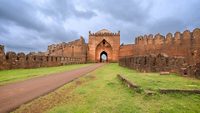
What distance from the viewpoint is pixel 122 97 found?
19.4 ft

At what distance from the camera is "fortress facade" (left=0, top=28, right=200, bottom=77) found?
510 inches

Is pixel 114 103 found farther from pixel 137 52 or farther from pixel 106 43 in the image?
pixel 106 43

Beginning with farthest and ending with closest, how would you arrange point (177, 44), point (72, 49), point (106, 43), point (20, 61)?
point (106, 43) → point (72, 49) → point (177, 44) → point (20, 61)

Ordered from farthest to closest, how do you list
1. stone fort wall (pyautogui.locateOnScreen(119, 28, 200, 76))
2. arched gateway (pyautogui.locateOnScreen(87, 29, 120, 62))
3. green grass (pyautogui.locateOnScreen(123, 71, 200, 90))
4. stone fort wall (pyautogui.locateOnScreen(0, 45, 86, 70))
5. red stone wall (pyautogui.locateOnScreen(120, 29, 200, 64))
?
arched gateway (pyautogui.locateOnScreen(87, 29, 120, 62)) → red stone wall (pyautogui.locateOnScreen(120, 29, 200, 64)) → stone fort wall (pyautogui.locateOnScreen(0, 45, 86, 70)) → stone fort wall (pyautogui.locateOnScreen(119, 28, 200, 76)) → green grass (pyautogui.locateOnScreen(123, 71, 200, 90))

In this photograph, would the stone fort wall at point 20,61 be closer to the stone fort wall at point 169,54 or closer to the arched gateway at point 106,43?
the stone fort wall at point 169,54

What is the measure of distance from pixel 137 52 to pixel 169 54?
425 inches

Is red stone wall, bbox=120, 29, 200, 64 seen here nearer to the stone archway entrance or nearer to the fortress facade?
the fortress facade

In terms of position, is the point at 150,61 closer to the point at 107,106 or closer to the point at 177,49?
the point at 107,106

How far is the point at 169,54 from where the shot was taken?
2498cm

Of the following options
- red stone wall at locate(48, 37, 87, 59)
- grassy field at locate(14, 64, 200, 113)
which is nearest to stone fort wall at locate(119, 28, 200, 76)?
grassy field at locate(14, 64, 200, 113)

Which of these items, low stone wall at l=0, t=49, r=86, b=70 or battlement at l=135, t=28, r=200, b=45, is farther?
battlement at l=135, t=28, r=200, b=45

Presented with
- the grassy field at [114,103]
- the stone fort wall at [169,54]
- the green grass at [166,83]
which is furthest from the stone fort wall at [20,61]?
the grassy field at [114,103]

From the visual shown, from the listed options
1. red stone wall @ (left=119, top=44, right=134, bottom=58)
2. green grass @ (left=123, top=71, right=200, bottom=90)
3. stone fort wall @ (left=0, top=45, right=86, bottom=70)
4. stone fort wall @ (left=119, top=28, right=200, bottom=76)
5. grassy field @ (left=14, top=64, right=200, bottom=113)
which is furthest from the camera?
red stone wall @ (left=119, top=44, right=134, bottom=58)

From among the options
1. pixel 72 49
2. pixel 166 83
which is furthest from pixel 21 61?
pixel 72 49
